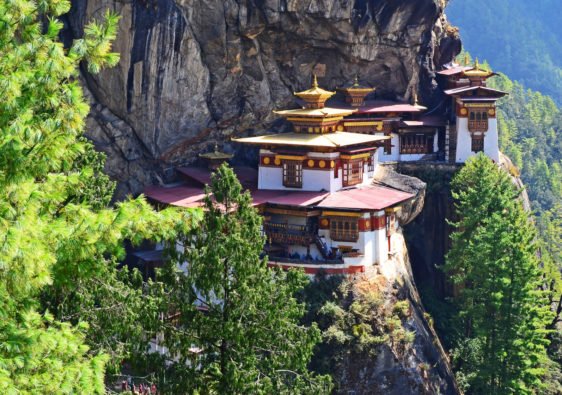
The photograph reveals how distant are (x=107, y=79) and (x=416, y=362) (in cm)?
1679

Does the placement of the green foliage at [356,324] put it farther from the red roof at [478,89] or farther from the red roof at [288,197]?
the red roof at [478,89]

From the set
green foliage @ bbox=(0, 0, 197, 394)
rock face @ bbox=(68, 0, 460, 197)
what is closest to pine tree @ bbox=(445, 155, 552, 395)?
rock face @ bbox=(68, 0, 460, 197)

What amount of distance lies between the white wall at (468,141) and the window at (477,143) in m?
0.15

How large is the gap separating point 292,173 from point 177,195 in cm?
469

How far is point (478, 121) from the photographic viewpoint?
46875 mm

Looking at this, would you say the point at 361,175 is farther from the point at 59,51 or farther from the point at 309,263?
the point at 59,51

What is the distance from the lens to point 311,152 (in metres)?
37.7

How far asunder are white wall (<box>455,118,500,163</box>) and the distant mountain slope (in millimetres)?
139057

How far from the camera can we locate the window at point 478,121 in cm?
4678

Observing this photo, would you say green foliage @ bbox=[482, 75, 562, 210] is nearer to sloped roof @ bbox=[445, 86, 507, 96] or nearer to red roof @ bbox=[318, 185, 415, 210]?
sloped roof @ bbox=[445, 86, 507, 96]

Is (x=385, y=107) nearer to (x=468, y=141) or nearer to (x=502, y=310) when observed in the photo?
(x=468, y=141)

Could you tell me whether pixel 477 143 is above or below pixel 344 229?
above

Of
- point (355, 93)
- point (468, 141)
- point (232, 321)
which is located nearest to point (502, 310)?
point (468, 141)

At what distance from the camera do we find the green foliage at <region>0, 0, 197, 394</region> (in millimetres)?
12375
